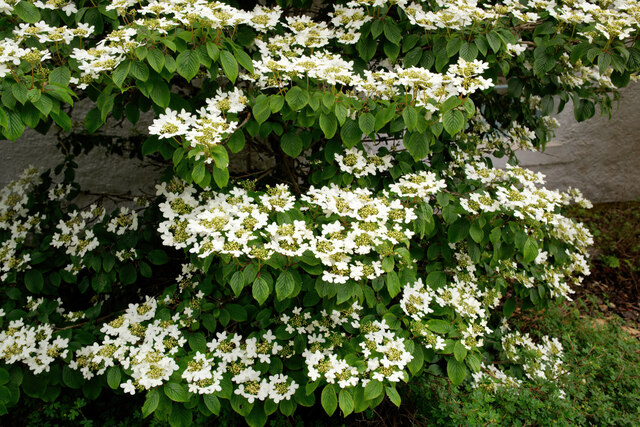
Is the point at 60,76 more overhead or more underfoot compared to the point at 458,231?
more overhead

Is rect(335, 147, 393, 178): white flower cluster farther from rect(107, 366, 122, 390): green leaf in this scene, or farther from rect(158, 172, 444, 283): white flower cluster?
rect(107, 366, 122, 390): green leaf

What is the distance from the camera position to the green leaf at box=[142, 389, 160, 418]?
5.03 ft

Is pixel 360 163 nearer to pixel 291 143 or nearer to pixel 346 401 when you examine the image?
pixel 291 143

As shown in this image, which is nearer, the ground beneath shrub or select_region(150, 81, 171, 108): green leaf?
select_region(150, 81, 171, 108): green leaf

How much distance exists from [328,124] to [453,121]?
1.45ft

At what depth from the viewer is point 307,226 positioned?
163 centimetres

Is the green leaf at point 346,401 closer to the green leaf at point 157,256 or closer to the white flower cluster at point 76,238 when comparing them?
the green leaf at point 157,256

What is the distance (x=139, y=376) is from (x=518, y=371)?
190cm

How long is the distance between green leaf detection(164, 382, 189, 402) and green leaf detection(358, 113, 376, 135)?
43.9 inches

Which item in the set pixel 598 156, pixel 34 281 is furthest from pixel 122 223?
pixel 598 156

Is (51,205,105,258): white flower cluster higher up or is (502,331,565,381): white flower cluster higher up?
(51,205,105,258): white flower cluster

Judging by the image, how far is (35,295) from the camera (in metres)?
2.41

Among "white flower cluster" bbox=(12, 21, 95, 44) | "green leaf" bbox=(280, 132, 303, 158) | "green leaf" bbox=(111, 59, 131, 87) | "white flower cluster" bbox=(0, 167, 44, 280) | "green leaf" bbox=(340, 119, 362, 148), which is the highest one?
"white flower cluster" bbox=(12, 21, 95, 44)

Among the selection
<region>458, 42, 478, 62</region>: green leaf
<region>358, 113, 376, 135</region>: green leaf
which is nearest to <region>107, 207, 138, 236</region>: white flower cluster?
<region>358, 113, 376, 135</region>: green leaf
